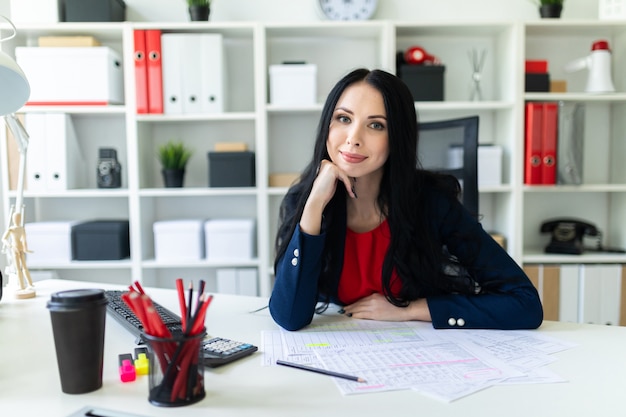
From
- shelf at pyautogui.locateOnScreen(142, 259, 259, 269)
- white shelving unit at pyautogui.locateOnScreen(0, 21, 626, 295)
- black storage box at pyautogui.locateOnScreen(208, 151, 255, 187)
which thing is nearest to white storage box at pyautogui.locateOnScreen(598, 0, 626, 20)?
white shelving unit at pyautogui.locateOnScreen(0, 21, 626, 295)

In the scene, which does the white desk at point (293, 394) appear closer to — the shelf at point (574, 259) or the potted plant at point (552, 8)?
the shelf at point (574, 259)

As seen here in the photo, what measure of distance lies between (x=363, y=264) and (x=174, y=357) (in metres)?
0.75

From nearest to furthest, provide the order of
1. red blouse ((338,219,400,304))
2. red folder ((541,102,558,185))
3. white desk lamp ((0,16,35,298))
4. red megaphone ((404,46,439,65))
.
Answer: white desk lamp ((0,16,35,298)) < red blouse ((338,219,400,304)) < red folder ((541,102,558,185)) < red megaphone ((404,46,439,65))

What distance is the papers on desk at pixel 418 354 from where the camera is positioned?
86 cm

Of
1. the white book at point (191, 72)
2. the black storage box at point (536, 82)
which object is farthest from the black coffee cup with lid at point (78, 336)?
the black storage box at point (536, 82)

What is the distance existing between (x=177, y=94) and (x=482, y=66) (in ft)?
5.31

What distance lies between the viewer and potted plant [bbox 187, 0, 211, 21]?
2.63 metres

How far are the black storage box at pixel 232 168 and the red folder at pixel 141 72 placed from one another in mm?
400

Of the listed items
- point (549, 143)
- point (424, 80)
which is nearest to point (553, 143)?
point (549, 143)

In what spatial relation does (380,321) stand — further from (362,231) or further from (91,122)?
(91,122)

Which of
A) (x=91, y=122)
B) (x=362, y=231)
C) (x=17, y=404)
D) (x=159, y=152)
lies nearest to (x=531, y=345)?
(x=362, y=231)

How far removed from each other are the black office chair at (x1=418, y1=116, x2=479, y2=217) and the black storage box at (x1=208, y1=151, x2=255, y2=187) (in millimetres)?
890

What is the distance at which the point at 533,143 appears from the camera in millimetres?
2592

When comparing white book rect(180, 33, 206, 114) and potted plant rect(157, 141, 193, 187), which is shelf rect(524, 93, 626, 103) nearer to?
white book rect(180, 33, 206, 114)
